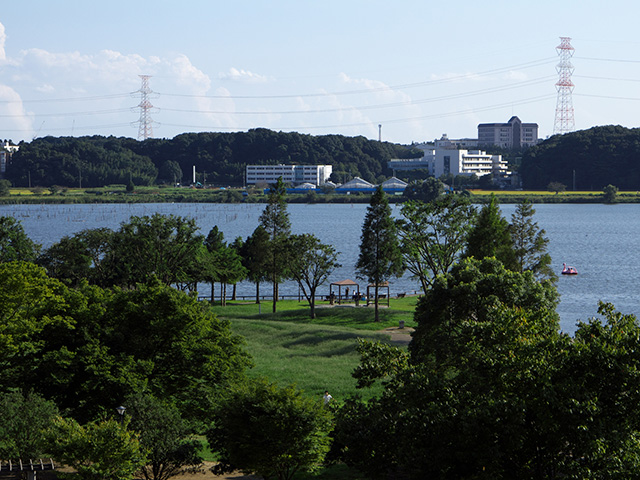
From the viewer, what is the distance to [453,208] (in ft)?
192

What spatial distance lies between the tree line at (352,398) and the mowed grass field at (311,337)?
6170 millimetres

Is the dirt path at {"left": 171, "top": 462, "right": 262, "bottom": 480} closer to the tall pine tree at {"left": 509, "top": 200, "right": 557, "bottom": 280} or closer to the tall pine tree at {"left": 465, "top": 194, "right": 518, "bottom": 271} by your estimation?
the tall pine tree at {"left": 465, "top": 194, "right": 518, "bottom": 271}

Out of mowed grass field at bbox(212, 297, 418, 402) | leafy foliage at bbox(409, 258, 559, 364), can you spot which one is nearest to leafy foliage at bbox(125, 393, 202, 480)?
mowed grass field at bbox(212, 297, 418, 402)

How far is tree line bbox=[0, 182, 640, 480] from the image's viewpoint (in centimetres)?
1706

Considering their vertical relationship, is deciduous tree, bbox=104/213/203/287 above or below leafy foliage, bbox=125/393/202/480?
above

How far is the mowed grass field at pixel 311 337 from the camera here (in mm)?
37531

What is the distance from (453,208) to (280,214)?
49.8 ft

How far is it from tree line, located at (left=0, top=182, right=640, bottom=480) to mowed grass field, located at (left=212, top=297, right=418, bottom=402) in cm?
617

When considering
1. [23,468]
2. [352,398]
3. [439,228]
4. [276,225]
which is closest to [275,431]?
[352,398]

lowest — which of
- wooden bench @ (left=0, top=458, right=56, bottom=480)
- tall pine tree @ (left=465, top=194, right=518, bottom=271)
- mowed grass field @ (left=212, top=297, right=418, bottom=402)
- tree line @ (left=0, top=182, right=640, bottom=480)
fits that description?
mowed grass field @ (left=212, top=297, right=418, bottom=402)

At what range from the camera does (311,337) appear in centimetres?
4869

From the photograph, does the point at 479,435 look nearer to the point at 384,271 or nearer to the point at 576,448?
the point at 576,448

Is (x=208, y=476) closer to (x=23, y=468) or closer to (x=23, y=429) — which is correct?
(x=23, y=468)

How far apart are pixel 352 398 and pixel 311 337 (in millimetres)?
25341
